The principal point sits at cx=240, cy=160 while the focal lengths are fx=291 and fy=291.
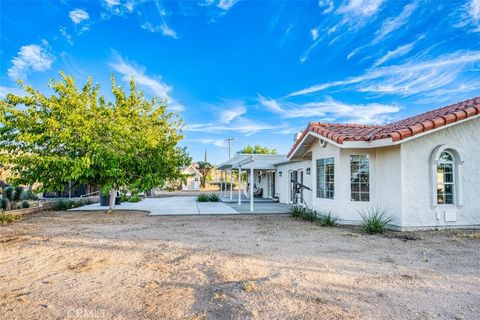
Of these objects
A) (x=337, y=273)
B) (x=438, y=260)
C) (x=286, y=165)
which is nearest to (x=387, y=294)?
(x=337, y=273)

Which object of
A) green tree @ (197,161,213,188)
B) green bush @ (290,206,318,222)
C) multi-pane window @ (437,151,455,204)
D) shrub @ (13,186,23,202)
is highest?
green tree @ (197,161,213,188)

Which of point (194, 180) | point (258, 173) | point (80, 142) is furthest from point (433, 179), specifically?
point (194, 180)

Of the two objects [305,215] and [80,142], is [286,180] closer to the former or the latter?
[305,215]

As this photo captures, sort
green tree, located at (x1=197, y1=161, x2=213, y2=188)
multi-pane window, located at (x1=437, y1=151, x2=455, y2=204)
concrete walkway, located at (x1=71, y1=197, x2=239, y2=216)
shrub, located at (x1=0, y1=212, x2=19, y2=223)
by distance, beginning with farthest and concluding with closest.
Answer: green tree, located at (x1=197, y1=161, x2=213, y2=188), concrete walkway, located at (x1=71, y1=197, x2=239, y2=216), shrub, located at (x1=0, y1=212, x2=19, y2=223), multi-pane window, located at (x1=437, y1=151, x2=455, y2=204)

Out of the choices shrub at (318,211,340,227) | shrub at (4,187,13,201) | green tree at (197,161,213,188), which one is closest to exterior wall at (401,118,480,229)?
shrub at (318,211,340,227)

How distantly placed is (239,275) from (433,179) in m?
7.60

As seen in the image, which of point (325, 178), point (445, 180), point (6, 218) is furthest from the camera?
point (6, 218)

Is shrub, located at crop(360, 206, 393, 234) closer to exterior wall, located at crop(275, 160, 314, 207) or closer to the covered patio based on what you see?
exterior wall, located at crop(275, 160, 314, 207)

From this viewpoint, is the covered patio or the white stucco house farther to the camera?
the covered patio

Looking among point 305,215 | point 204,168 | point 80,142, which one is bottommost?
point 305,215

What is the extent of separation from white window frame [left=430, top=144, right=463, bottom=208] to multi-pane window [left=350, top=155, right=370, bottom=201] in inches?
74.7

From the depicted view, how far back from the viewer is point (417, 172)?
9.22 m

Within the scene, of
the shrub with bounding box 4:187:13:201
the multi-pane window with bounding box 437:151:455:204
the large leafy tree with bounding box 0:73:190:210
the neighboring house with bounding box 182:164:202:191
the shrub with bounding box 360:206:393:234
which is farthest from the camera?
the neighboring house with bounding box 182:164:202:191

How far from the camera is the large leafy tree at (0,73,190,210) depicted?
39.2 feet
